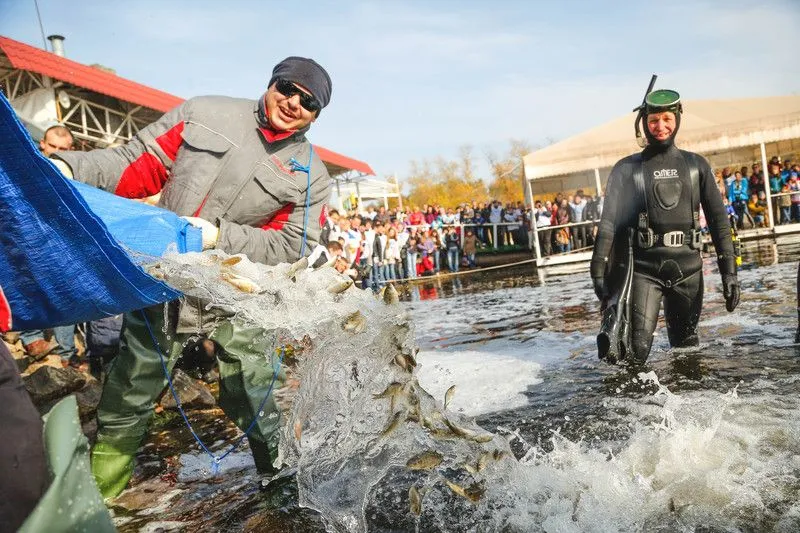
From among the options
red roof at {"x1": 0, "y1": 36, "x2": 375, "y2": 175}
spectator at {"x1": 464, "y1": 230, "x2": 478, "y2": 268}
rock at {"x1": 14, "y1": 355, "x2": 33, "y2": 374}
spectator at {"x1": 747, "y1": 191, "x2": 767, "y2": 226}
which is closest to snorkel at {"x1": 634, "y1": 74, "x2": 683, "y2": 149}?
rock at {"x1": 14, "y1": 355, "x2": 33, "y2": 374}

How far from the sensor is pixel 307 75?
3146mm

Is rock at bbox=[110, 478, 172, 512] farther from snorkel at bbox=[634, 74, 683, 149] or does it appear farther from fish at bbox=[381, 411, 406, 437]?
snorkel at bbox=[634, 74, 683, 149]

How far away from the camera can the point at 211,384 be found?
20.2 ft

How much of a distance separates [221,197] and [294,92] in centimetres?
67

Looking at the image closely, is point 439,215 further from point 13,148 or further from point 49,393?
point 13,148

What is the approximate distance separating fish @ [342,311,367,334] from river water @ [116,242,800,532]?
2.86 feet

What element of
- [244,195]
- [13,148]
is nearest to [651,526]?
[244,195]

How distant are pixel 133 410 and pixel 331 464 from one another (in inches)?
42.3

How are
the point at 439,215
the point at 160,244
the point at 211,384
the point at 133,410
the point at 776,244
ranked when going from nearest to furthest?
the point at 160,244
the point at 133,410
the point at 211,384
the point at 776,244
the point at 439,215

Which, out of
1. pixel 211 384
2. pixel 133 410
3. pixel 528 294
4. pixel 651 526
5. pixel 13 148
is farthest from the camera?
pixel 528 294

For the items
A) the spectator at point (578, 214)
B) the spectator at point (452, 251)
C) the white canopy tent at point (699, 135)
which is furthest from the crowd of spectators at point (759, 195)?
the spectator at point (452, 251)

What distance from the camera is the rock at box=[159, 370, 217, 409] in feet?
17.0

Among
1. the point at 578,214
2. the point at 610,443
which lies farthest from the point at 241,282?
the point at 578,214

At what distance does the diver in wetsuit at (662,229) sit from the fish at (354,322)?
105 inches
